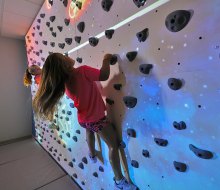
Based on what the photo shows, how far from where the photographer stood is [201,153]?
2.47 feet

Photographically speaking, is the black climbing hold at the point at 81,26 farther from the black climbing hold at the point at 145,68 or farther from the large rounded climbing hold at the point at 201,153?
the large rounded climbing hold at the point at 201,153

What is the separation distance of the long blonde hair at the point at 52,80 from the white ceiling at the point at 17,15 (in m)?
1.46

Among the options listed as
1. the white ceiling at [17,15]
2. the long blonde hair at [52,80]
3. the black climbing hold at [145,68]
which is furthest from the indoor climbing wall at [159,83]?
the white ceiling at [17,15]

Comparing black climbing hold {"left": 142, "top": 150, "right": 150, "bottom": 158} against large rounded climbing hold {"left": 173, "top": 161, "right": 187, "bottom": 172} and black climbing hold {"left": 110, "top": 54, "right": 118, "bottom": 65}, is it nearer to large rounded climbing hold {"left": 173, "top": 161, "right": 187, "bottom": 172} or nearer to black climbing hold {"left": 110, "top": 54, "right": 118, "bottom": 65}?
large rounded climbing hold {"left": 173, "top": 161, "right": 187, "bottom": 172}

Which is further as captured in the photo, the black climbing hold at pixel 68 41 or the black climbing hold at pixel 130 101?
the black climbing hold at pixel 68 41

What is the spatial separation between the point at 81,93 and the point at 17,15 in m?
1.97

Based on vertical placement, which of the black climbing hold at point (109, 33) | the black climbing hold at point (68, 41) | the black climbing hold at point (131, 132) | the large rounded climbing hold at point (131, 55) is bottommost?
the black climbing hold at point (131, 132)

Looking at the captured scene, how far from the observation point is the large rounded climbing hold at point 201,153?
735 millimetres

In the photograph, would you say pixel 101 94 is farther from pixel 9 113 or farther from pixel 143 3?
pixel 9 113

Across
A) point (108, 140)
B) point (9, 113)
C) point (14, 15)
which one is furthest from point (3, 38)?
point (108, 140)

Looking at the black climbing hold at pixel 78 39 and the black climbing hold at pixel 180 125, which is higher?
the black climbing hold at pixel 78 39

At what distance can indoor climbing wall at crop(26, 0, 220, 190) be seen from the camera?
718 millimetres

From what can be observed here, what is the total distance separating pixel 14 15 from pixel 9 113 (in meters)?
1.98

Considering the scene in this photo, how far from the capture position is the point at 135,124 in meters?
1.10
